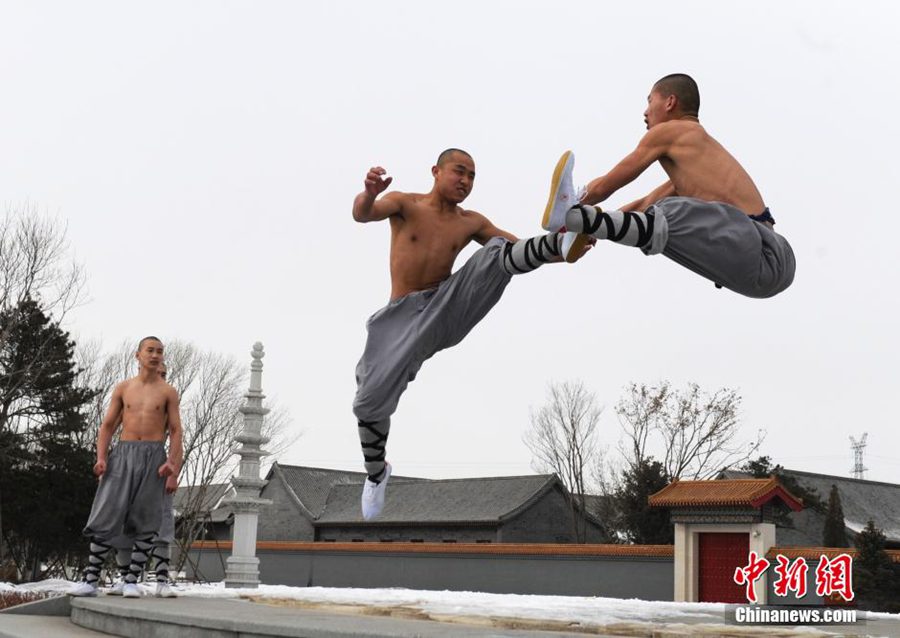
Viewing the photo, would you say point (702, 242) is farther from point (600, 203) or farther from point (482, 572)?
point (482, 572)

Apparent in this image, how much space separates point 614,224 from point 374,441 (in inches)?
103

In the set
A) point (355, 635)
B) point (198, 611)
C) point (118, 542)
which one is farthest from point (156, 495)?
point (355, 635)

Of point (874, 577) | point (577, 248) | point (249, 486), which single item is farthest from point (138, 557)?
point (874, 577)

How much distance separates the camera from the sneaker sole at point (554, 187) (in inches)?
181

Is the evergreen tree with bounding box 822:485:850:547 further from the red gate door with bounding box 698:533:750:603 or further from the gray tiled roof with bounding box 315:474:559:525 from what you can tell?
the gray tiled roof with bounding box 315:474:559:525

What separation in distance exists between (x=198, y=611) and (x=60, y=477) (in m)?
19.0

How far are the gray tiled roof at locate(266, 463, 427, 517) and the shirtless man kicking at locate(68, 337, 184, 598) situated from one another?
34.5m

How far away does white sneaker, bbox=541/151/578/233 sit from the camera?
4602mm

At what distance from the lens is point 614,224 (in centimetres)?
461

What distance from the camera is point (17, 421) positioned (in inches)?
1007

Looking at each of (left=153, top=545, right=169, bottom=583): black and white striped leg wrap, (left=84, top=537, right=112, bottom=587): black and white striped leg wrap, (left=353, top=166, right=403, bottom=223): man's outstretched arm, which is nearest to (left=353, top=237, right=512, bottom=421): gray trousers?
(left=353, top=166, right=403, bottom=223): man's outstretched arm

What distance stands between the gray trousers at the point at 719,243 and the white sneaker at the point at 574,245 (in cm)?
35

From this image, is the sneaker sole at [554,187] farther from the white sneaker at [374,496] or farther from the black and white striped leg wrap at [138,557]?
the black and white striped leg wrap at [138,557]

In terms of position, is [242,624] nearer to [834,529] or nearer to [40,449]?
[40,449]
